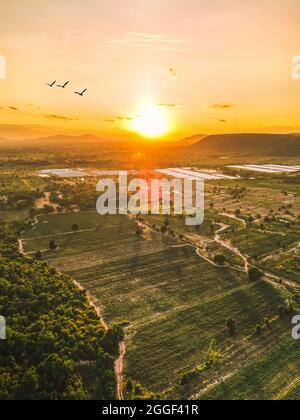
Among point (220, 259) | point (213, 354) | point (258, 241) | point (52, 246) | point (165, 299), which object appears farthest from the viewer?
point (258, 241)

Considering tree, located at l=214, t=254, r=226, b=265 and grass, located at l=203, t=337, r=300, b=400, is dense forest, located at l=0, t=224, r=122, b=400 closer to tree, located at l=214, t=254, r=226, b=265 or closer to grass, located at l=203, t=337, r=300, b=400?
grass, located at l=203, t=337, r=300, b=400

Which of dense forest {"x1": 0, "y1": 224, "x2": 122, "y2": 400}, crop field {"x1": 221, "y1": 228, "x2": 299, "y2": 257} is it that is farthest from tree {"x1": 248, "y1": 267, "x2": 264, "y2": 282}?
dense forest {"x1": 0, "y1": 224, "x2": 122, "y2": 400}

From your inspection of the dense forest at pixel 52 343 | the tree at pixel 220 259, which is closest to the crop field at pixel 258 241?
the tree at pixel 220 259

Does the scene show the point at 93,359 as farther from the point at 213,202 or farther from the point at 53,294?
the point at 213,202

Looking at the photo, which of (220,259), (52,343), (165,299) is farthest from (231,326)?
(52,343)

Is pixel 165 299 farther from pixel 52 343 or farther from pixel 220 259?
pixel 52 343
